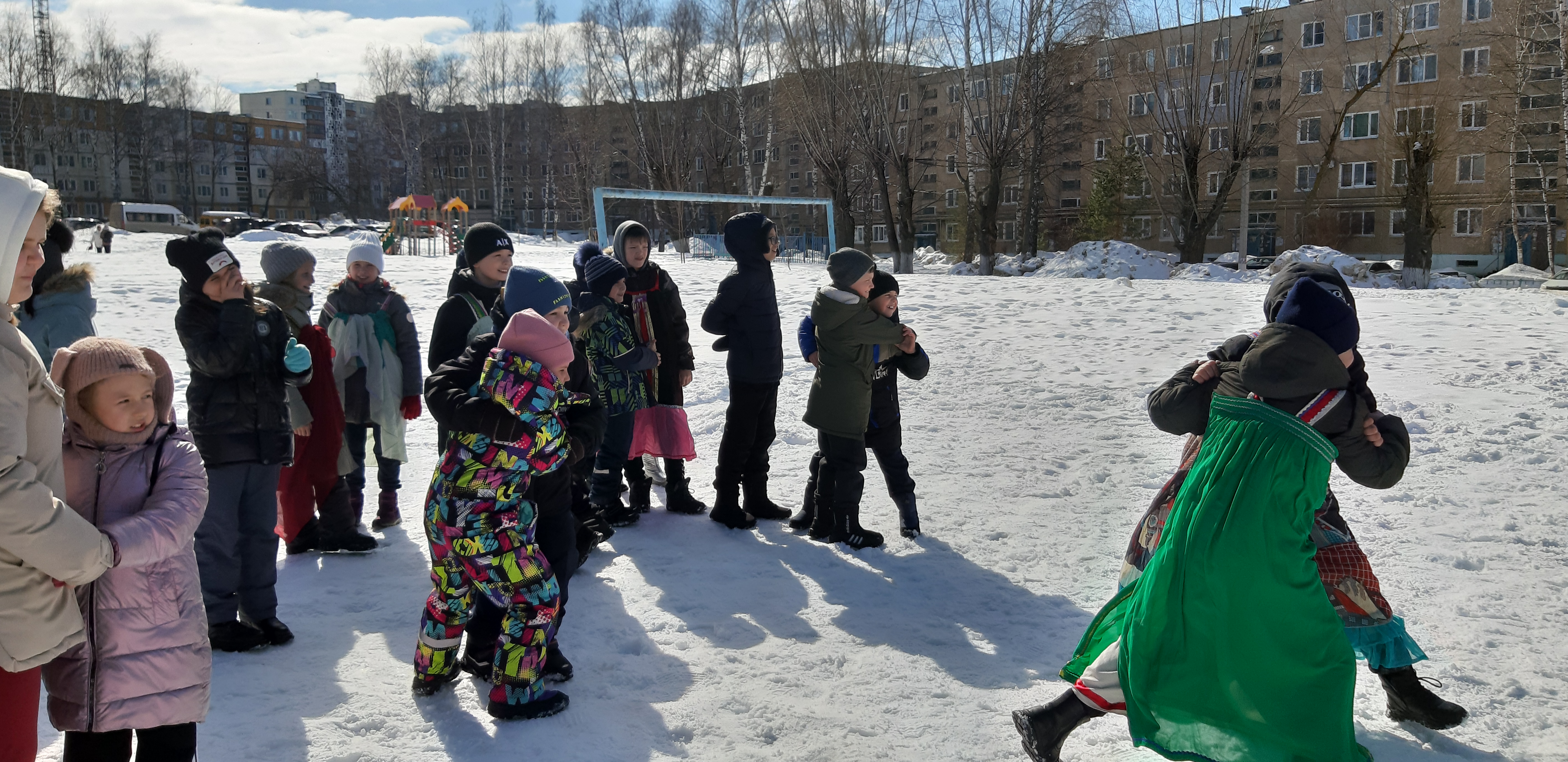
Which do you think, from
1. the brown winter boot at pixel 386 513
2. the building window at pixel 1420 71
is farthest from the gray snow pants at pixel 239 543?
the building window at pixel 1420 71

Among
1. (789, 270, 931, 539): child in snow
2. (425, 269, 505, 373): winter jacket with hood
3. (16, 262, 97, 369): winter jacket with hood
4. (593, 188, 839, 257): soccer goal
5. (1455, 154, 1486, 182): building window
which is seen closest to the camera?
(425, 269, 505, 373): winter jacket with hood

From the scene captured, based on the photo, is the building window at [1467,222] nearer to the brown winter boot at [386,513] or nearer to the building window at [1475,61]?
the building window at [1475,61]

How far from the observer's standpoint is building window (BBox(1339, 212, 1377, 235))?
42750 millimetres

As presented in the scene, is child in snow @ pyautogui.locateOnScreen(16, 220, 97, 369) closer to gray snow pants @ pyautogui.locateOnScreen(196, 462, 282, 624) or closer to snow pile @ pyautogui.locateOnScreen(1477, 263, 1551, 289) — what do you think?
gray snow pants @ pyautogui.locateOnScreen(196, 462, 282, 624)

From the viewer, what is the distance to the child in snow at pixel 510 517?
294 cm

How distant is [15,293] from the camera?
205 cm

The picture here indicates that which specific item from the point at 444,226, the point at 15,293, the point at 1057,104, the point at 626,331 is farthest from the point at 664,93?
the point at 15,293

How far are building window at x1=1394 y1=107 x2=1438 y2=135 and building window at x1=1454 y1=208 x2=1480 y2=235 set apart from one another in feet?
19.6

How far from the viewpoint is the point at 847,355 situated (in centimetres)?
477

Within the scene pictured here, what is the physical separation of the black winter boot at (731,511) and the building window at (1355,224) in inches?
1818

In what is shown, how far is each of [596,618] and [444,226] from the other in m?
36.7

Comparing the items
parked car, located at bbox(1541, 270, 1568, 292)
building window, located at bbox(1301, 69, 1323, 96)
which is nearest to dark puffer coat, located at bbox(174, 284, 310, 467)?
parked car, located at bbox(1541, 270, 1568, 292)

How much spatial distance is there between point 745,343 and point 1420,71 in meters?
45.6

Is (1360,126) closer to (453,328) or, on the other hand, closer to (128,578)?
(453,328)
